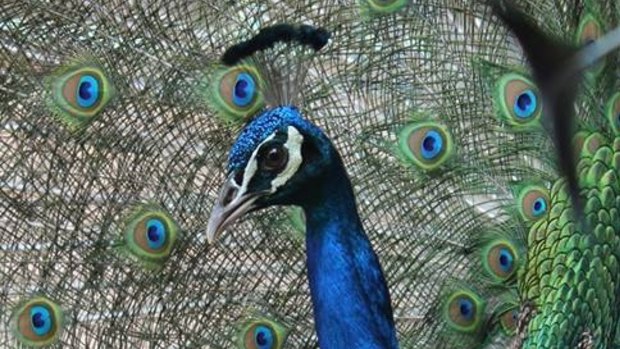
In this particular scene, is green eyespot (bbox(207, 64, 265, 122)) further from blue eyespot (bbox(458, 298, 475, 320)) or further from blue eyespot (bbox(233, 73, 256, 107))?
blue eyespot (bbox(458, 298, 475, 320))

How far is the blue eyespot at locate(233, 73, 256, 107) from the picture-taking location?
1959 millimetres

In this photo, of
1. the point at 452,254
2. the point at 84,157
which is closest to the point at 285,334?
the point at 452,254

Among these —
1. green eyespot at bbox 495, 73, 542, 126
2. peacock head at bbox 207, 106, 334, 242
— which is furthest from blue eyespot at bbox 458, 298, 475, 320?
peacock head at bbox 207, 106, 334, 242

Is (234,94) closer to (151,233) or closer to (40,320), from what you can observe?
(151,233)

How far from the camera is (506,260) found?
208cm

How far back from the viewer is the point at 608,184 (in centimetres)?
177

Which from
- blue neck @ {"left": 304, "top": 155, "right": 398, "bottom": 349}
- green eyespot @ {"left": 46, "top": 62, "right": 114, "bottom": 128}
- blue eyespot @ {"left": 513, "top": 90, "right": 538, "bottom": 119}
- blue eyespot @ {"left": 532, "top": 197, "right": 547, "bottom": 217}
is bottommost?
blue neck @ {"left": 304, "top": 155, "right": 398, "bottom": 349}

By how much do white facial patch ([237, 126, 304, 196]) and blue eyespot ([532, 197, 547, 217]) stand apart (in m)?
0.61

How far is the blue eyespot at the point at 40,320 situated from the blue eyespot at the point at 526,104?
0.88m

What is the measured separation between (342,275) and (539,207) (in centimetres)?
57

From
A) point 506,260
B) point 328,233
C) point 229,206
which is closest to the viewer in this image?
point 229,206

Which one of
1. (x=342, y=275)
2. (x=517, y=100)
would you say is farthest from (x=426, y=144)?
(x=342, y=275)

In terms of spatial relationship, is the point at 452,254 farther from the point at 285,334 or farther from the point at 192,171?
the point at 192,171

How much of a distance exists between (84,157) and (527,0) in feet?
2.56
